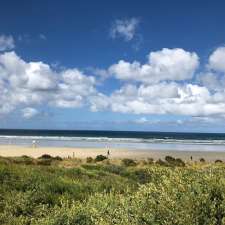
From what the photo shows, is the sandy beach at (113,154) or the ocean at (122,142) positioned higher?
the ocean at (122,142)

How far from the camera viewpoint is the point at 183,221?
5961 millimetres

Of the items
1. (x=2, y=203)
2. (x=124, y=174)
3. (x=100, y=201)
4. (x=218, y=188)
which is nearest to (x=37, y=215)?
→ (x=2, y=203)

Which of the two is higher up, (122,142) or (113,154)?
(122,142)

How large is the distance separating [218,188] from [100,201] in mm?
3655

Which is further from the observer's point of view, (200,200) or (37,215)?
(37,215)

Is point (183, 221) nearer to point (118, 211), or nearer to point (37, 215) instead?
point (118, 211)

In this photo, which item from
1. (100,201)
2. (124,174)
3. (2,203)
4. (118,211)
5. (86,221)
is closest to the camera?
(118,211)

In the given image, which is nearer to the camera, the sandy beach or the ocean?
the sandy beach

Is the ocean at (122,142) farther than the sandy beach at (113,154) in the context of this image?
Yes

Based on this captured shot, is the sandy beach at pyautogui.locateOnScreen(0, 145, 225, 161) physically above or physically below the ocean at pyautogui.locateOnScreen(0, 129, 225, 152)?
below

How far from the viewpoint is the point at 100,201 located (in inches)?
376

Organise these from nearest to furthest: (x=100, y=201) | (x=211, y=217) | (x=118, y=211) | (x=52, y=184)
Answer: (x=211, y=217) → (x=118, y=211) → (x=100, y=201) → (x=52, y=184)

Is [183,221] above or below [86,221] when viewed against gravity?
above

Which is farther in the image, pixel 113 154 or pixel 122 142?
pixel 122 142
